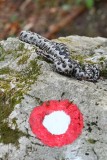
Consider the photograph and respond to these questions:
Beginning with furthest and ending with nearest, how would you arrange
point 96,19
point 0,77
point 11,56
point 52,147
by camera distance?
1. point 96,19
2. point 11,56
3. point 0,77
4. point 52,147

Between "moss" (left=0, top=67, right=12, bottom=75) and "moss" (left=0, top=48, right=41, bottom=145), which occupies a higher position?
"moss" (left=0, top=67, right=12, bottom=75)

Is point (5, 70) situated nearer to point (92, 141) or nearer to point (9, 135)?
point (9, 135)

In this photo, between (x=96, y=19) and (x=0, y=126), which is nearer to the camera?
(x=0, y=126)

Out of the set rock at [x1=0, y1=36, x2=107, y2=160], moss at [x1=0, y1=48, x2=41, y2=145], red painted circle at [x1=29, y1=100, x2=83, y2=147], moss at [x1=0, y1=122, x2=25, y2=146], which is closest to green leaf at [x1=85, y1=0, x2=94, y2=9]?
rock at [x1=0, y1=36, x2=107, y2=160]

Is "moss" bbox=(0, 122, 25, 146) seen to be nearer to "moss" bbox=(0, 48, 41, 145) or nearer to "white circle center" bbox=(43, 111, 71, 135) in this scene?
"moss" bbox=(0, 48, 41, 145)

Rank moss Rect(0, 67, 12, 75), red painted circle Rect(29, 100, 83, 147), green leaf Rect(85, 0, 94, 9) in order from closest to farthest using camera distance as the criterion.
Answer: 1. red painted circle Rect(29, 100, 83, 147)
2. moss Rect(0, 67, 12, 75)
3. green leaf Rect(85, 0, 94, 9)

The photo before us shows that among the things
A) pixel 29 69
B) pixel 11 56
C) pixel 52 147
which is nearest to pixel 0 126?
pixel 52 147

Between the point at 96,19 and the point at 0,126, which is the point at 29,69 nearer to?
the point at 0,126
